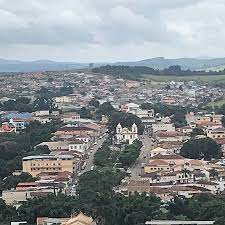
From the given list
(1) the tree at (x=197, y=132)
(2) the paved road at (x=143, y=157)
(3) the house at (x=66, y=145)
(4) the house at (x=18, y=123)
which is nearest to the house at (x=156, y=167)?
(2) the paved road at (x=143, y=157)

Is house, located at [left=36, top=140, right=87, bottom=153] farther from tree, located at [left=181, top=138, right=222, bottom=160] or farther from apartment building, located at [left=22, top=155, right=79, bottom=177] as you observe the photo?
tree, located at [left=181, top=138, right=222, bottom=160]

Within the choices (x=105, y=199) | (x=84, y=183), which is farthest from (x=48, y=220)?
(x=84, y=183)

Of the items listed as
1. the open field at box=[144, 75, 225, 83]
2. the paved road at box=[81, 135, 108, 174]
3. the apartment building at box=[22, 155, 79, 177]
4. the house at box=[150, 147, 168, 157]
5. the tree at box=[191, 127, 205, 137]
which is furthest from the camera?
the open field at box=[144, 75, 225, 83]

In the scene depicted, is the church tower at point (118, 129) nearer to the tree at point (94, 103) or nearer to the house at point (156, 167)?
Result: the house at point (156, 167)

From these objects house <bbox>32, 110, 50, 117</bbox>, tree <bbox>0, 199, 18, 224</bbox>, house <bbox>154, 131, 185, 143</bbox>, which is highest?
tree <bbox>0, 199, 18, 224</bbox>

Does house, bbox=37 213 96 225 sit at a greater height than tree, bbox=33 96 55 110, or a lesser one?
greater

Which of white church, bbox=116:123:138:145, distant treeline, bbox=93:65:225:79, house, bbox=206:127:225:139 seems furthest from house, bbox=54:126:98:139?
distant treeline, bbox=93:65:225:79
